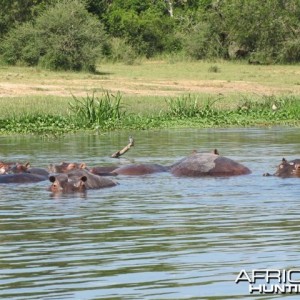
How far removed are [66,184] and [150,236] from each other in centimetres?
296

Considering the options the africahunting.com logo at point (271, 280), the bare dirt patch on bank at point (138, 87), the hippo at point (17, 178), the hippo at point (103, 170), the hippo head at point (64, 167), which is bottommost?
the bare dirt patch on bank at point (138, 87)

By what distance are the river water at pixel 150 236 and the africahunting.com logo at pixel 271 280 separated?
0.05 meters

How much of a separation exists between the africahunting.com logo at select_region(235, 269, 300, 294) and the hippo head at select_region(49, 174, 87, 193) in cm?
439

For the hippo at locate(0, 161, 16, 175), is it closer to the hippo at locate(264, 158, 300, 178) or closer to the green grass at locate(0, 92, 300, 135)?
the hippo at locate(264, 158, 300, 178)

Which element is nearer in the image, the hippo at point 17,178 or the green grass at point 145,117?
Answer: the hippo at point 17,178

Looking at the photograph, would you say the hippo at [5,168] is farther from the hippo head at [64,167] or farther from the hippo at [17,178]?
the hippo head at [64,167]

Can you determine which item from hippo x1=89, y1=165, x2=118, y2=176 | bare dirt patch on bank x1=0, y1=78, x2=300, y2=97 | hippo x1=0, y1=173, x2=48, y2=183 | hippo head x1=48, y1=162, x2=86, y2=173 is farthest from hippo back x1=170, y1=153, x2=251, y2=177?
bare dirt patch on bank x1=0, y1=78, x2=300, y2=97

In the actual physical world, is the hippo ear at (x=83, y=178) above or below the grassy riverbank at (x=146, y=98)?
above

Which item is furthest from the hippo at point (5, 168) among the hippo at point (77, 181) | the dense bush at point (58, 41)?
the dense bush at point (58, 41)

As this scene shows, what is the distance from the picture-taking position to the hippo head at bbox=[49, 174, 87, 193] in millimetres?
9734

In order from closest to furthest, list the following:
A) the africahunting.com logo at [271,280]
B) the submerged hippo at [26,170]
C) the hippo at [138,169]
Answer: the africahunting.com logo at [271,280], the submerged hippo at [26,170], the hippo at [138,169]

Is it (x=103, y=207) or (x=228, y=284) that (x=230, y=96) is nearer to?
(x=103, y=207)

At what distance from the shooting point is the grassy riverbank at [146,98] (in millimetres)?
18203

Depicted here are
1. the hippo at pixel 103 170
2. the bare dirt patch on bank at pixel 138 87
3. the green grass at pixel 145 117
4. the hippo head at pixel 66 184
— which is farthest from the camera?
the bare dirt patch on bank at pixel 138 87
